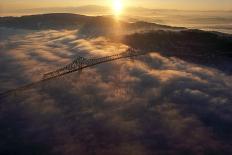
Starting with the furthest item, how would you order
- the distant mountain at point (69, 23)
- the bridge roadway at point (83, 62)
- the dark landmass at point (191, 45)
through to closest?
1. the distant mountain at point (69, 23)
2. the dark landmass at point (191, 45)
3. the bridge roadway at point (83, 62)

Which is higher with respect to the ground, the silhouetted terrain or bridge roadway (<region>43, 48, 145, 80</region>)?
the silhouetted terrain

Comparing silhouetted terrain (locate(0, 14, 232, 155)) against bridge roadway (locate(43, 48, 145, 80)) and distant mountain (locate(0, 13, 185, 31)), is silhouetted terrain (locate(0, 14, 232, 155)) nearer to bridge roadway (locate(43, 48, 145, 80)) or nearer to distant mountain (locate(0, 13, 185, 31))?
bridge roadway (locate(43, 48, 145, 80))

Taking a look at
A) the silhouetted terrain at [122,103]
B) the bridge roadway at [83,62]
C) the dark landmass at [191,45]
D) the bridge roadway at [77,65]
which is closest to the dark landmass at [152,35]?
the dark landmass at [191,45]

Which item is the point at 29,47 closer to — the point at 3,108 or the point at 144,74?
the point at 144,74

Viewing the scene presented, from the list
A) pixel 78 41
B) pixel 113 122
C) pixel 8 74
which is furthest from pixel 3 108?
pixel 78 41

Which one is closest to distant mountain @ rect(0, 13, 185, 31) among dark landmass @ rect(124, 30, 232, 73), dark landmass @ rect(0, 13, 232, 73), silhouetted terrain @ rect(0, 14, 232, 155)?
dark landmass @ rect(0, 13, 232, 73)

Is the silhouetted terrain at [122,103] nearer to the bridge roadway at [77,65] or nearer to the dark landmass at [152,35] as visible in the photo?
the dark landmass at [152,35]

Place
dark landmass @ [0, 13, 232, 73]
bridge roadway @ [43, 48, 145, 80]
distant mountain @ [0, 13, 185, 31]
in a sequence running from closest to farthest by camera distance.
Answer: bridge roadway @ [43, 48, 145, 80] < dark landmass @ [0, 13, 232, 73] < distant mountain @ [0, 13, 185, 31]

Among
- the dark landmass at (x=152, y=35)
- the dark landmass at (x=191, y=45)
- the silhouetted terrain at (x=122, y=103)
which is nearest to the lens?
the silhouetted terrain at (x=122, y=103)

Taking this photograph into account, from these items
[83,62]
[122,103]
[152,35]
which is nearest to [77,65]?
[83,62]

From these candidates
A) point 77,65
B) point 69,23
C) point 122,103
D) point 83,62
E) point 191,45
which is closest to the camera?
point 122,103

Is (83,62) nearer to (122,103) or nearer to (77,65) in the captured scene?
(77,65)
